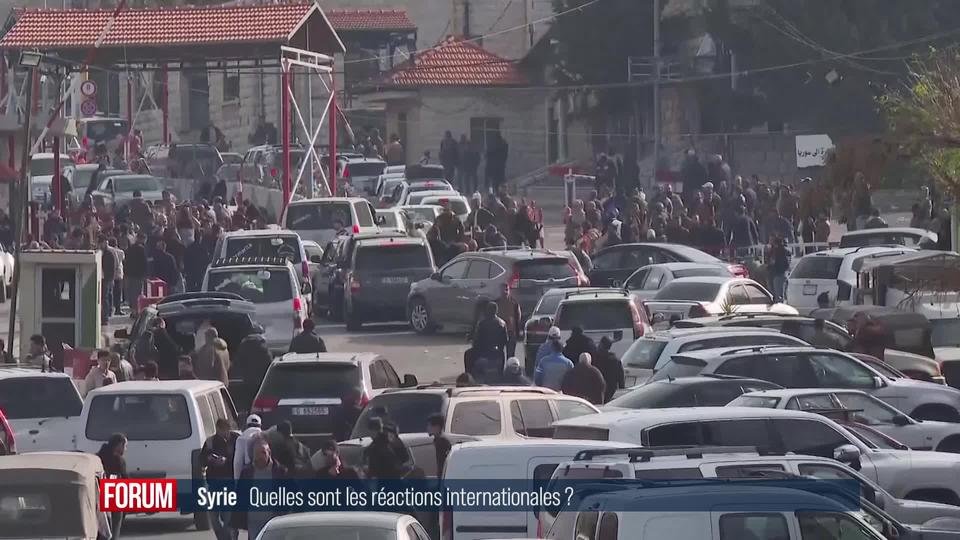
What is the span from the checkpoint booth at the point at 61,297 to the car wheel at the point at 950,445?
1280 cm

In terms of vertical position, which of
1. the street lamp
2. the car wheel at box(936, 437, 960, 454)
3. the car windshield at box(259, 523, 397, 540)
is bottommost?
the car wheel at box(936, 437, 960, 454)

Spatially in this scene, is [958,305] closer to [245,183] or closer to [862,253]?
[862,253]

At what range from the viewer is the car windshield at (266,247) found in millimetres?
34125

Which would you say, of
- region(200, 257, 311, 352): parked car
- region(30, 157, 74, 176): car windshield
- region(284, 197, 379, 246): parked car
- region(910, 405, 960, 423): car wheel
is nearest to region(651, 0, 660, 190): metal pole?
region(284, 197, 379, 246): parked car

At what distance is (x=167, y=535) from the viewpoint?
60.2 ft

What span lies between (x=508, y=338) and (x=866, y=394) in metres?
8.40

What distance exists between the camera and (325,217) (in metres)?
41.2

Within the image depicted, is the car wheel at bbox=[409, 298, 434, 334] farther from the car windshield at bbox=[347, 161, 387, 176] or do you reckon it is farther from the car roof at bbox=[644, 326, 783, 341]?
the car windshield at bbox=[347, 161, 387, 176]

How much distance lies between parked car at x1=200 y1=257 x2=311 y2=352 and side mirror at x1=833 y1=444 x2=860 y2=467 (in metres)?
13.5

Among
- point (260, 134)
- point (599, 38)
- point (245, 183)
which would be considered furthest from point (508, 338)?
point (260, 134)

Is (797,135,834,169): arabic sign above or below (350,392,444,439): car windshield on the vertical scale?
above

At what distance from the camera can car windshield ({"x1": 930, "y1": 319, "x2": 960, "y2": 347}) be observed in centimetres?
2608

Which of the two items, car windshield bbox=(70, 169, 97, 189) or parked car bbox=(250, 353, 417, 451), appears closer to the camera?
parked car bbox=(250, 353, 417, 451)

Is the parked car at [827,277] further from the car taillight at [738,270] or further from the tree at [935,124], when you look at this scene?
the tree at [935,124]
